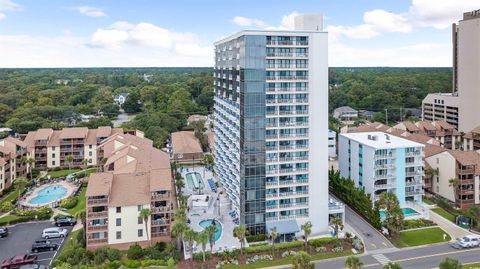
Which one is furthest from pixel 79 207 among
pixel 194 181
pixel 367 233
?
pixel 367 233

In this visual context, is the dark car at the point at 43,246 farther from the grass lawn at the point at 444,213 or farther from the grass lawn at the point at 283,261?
the grass lawn at the point at 444,213

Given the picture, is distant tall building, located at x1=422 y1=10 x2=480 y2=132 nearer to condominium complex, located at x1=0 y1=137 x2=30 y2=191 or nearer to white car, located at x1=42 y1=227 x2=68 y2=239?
white car, located at x1=42 y1=227 x2=68 y2=239

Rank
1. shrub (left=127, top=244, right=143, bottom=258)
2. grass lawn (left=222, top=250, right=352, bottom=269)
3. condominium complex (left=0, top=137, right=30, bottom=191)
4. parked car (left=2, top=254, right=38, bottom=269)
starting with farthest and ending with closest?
1. condominium complex (left=0, top=137, right=30, bottom=191)
2. shrub (left=127, top=244, right=143, bottom=258)
3. parked car (left=2, top=254, right=38, bottom=269)
4. grass lawn (left=222, top=250, right=352, bottom=269)

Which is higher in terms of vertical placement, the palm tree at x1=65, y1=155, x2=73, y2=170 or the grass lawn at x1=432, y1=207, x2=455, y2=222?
the palm tree at x1=65, y1=155, x2=73, y2=170

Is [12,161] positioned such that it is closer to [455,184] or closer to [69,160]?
[69,160]

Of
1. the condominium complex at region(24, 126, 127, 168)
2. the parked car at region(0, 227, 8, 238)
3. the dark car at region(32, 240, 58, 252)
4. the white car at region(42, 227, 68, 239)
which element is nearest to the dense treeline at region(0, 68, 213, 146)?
the condominium complex at region(24, 126, 127, 168)
